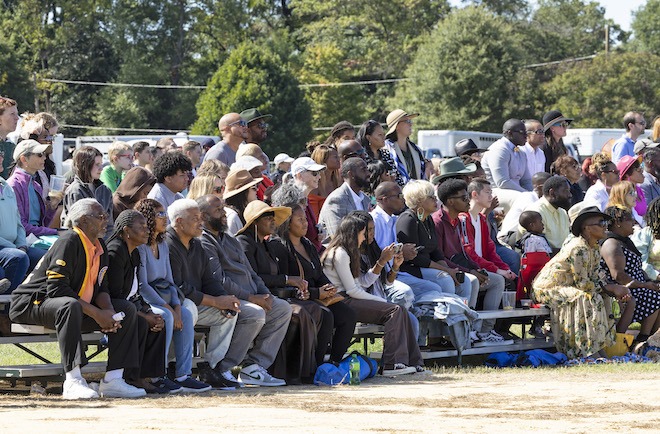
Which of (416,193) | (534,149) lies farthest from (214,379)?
(534,149)

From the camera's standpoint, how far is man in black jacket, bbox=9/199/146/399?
9.70 m

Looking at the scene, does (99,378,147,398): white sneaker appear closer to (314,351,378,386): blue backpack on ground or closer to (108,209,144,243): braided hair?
(108,209,144,243): braided hair

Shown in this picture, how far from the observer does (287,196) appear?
11.8 m

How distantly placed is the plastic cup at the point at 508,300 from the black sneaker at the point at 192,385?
4.48 metres

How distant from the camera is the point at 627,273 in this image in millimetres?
14219

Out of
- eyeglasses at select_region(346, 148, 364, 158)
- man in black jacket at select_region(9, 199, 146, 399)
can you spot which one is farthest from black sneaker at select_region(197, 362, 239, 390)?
eyeglasses at select_region(346, 148, 364, 158)

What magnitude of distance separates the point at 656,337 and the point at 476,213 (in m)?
2.39

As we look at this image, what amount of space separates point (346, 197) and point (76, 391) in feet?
13.2

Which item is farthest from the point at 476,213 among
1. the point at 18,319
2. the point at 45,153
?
the point at 18,319

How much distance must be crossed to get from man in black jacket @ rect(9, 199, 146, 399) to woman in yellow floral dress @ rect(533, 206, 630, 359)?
530 centimetres

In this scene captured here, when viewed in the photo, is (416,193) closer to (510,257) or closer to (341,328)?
(341,328)

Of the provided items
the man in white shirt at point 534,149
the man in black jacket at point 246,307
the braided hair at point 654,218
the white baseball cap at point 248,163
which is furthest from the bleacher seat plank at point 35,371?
the man in white shirt at point 534,149

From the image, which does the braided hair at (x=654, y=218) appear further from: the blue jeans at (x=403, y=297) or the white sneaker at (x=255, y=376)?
the white sneaker at (x=255, y=376)

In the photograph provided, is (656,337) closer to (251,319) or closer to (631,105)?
(251,319)
